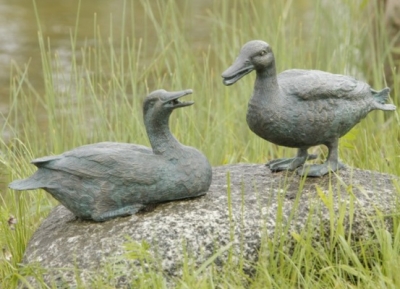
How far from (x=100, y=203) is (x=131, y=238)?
0.20m

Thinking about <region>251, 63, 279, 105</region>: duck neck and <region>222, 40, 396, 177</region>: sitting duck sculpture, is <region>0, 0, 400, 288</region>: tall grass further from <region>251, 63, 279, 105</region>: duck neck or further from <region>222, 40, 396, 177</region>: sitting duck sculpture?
<region>251, 63, 279, 105</region>: duck neck

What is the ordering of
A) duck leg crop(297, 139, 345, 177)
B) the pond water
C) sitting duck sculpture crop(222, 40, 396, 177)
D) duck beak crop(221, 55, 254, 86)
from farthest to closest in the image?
the pond water, duck leg crop(297, 139, 345, 177), sitting duck sculpture crop(222, 40, 396, 177), duck beak crop(221, 55, 254, 86)

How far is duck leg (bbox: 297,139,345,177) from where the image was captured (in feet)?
11.8

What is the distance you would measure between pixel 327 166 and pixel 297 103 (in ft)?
1.21

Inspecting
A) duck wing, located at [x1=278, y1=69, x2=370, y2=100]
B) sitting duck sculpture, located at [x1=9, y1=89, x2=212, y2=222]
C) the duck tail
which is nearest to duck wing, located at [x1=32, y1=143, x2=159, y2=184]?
sitting duck sculpture, located at [x1=9, y1=89, x2=212, y2=222]

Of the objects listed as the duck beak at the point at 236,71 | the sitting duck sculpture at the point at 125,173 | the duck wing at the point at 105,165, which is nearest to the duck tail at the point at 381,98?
the duck beak at the point at 236,71

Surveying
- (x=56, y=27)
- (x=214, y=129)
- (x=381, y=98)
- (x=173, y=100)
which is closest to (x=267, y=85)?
(x=173, y=100)

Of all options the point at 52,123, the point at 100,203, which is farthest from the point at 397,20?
the point at 100,203

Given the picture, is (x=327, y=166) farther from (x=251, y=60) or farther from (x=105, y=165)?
(x=105, y=165)

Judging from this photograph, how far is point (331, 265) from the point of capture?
309 centimetres

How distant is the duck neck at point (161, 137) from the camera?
328cm

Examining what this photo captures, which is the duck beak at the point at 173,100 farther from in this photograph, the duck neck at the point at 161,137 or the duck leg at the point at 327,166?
the duck leg at the point at 327,166

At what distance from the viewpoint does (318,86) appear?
344 cm

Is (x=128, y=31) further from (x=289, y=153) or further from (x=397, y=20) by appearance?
(x=289, y=153)
